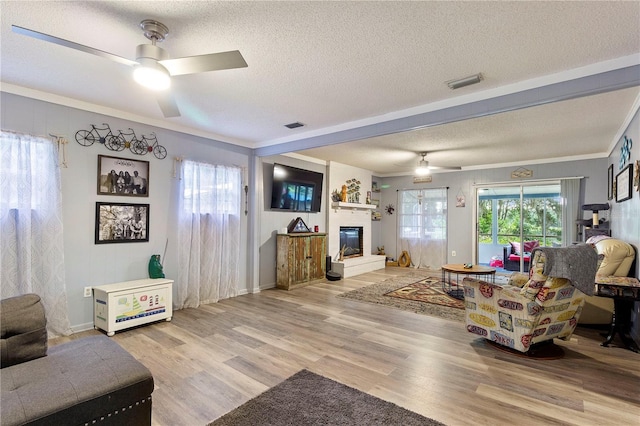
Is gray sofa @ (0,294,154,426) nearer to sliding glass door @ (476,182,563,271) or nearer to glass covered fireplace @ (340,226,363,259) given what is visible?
glass covered fireplace @ (340,226,363,259)

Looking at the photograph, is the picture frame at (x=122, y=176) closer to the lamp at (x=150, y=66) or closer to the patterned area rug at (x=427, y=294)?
the lamp at (x=150, y=66)

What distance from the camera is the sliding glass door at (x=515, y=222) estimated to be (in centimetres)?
686

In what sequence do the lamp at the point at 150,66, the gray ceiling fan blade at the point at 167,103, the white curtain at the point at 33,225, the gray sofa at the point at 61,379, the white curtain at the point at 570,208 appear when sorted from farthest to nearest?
the white curtain at the point at 570,208 < the white curtain at the point at 33,225 < the gray ceiling fan blade at the point at 167,103 < the lamp at the point at 150,66 < the gray sofa at the point at 61,379

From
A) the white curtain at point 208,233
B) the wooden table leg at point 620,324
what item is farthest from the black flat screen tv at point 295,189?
the wooden table leg at point 620,324

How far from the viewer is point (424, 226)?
324 inches

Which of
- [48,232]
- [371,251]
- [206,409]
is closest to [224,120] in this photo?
[48,232]

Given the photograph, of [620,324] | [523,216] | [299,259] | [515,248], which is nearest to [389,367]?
[620,324]

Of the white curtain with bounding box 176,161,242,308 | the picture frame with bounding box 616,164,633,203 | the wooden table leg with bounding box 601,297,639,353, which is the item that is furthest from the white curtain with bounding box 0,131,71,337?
the picture frame with bounding box 616,164,633,203

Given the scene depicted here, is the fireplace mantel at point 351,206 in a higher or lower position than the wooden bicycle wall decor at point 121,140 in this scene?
lower

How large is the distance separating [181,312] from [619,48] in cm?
517

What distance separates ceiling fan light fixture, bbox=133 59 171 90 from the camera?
208 centimetres

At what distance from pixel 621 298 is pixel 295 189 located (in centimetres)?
476

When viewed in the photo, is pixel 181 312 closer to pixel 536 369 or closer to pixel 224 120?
pixel 224 120

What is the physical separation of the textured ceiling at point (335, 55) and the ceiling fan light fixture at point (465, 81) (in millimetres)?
71
